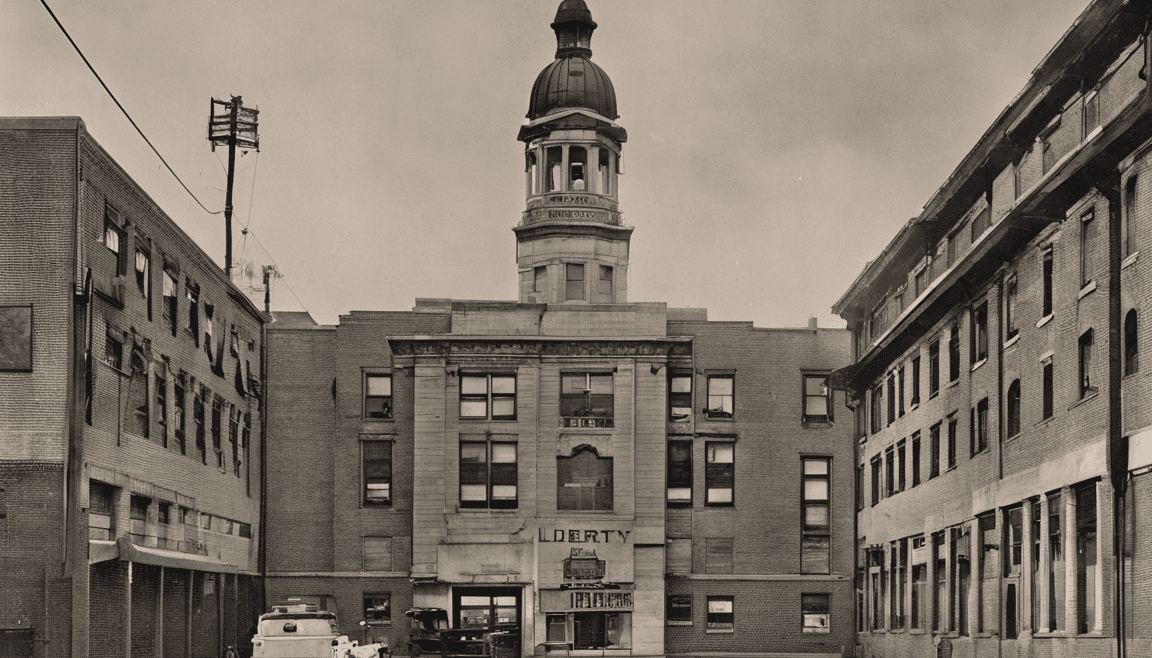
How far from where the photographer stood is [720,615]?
2276 inches

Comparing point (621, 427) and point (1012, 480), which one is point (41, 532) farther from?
point (621, 427)

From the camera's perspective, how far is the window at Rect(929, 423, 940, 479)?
148ft

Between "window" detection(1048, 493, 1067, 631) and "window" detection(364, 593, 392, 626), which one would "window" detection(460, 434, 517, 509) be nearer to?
"window" detection(364, 593, 392, 626)

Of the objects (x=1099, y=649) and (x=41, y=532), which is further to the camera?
(x=41, y=532)

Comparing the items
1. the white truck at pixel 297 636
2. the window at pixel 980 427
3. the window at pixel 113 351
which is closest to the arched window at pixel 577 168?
the window at pixel 980 427

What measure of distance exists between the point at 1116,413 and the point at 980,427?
35.8 ft

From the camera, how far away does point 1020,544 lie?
35.7m

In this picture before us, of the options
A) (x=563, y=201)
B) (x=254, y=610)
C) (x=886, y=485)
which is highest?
(x=563, y=201)

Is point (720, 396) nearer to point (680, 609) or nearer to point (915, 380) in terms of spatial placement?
point (680, 609)

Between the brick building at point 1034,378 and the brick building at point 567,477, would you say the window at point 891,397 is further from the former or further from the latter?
the brick building at point 567,477

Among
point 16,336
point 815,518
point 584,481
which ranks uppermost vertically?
point 16,336

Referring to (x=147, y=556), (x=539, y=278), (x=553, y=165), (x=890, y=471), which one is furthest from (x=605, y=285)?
(x=147, y=556)

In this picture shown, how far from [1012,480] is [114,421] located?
65.5ft

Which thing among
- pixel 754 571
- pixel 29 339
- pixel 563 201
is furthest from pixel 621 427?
pixel 29 339
